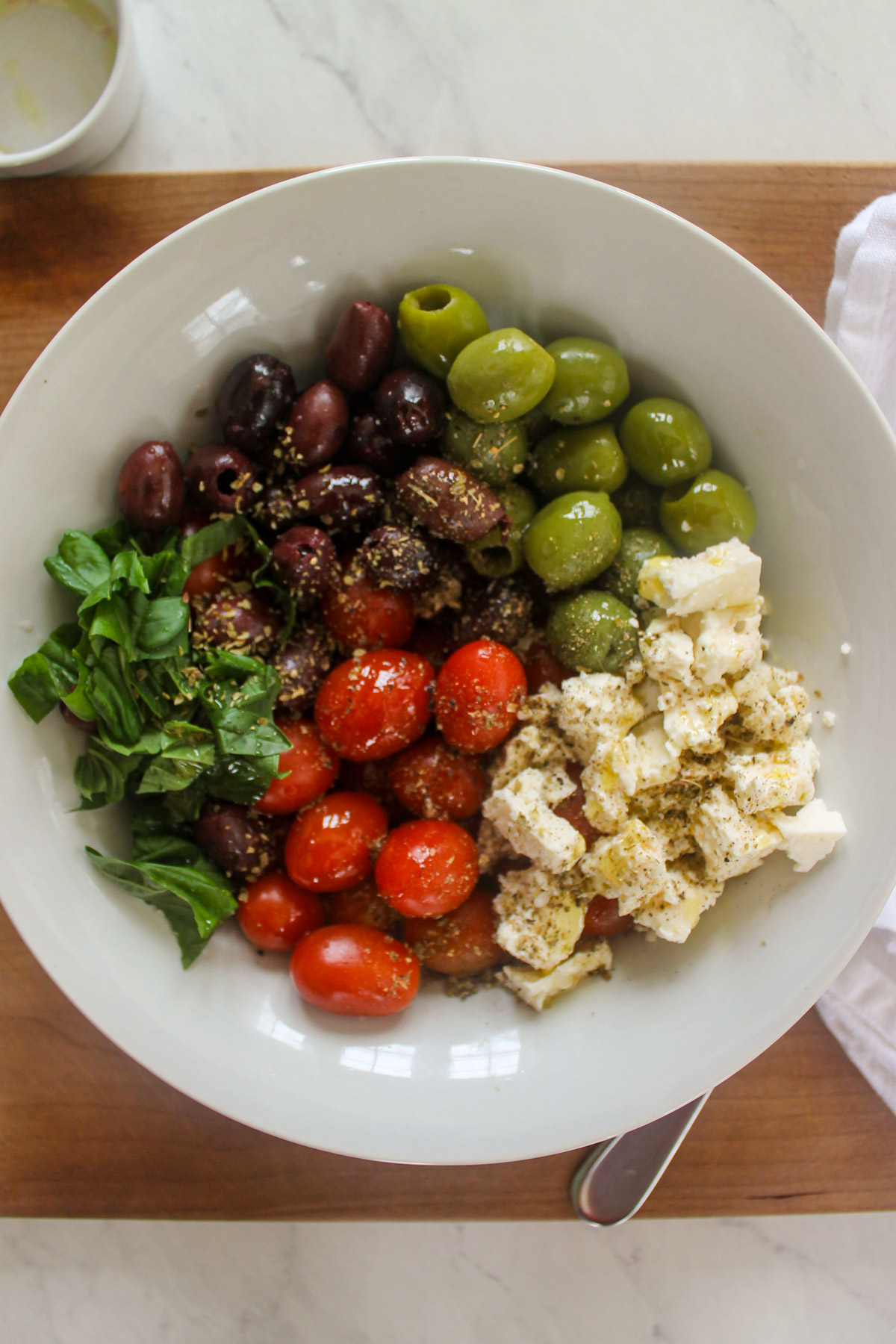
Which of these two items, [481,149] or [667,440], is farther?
[481,149]

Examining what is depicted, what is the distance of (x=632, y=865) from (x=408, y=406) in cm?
59

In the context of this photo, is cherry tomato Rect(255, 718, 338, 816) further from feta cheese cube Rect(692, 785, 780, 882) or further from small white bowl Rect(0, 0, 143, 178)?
small white bowl Rect(0, 0, 143, 178)

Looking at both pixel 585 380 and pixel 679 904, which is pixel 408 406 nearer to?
pixel 585 380

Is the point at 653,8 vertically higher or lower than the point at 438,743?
higher

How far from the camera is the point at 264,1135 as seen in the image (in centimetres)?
120

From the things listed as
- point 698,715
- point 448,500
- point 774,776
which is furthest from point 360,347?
point 774,776

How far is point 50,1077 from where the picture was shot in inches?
46.7

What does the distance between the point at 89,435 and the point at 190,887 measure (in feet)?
1.77

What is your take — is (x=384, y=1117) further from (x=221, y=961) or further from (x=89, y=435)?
(x=89, y=435)

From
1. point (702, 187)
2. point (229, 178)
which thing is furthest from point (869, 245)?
point (229, 178)

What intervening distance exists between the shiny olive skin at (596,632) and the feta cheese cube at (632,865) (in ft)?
0.63

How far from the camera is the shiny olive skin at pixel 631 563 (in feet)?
3.58

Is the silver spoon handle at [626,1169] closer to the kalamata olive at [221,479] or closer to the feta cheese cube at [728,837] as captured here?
the feta cheese cube at [728,837]

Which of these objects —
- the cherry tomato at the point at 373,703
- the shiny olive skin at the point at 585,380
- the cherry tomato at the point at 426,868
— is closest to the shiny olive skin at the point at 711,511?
the shiny olive skin at the point at 585,380
